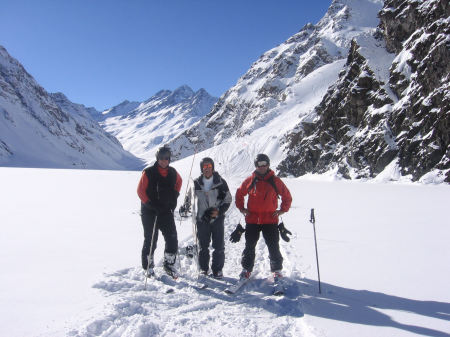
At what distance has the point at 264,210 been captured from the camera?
18.5 feet

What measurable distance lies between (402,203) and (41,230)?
15.9 m

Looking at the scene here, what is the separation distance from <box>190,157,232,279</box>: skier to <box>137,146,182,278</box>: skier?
493 mm

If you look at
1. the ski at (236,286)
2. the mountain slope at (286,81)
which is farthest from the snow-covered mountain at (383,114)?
the mountain slope at (286,81)

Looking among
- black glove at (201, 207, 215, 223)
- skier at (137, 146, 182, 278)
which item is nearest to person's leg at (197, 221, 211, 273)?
black glove at (201, 207, 215, 223)

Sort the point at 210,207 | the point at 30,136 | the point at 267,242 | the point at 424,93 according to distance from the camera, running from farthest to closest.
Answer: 1. the point at 30,136
2. the point at 424,93
3. the point at 210,207
4. the point at 267,242

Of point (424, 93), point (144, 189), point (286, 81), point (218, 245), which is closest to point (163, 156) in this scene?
point (144, 189)

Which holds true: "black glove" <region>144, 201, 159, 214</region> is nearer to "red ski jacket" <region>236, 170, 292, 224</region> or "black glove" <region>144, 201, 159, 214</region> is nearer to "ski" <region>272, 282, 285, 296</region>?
"red ski jacket" <region>236, 170, 292, 224</region>

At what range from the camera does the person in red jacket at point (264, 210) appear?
566 cm

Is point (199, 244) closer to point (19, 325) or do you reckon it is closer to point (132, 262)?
point (132, 262)

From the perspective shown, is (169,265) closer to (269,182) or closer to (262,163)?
(269,182)

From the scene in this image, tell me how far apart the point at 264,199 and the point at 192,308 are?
222 cm

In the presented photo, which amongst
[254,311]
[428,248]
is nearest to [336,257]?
[428,248]

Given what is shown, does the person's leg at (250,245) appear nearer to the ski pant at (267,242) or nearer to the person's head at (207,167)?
the ski pant at (267,242)

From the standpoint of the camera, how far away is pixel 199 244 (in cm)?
609
